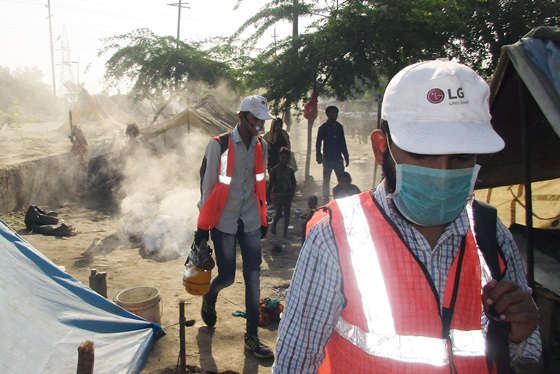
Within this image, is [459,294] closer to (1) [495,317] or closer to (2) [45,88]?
(1) [495,317]

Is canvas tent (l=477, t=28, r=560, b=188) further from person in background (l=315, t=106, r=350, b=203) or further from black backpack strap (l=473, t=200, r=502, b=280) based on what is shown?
person in background (l=315, t=106, r=350, b=203)

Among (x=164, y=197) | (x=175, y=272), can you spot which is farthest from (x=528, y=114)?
(x=164, y=197)

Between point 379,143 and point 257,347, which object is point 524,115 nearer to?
point 379,143

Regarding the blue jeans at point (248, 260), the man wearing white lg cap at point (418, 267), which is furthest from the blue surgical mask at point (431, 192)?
the blue jeans at point (248, 260)

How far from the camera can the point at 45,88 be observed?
189 ft

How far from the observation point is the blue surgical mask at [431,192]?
1213 millimetres

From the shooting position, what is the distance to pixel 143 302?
3850mm

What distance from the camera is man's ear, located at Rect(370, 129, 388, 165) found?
1322mm


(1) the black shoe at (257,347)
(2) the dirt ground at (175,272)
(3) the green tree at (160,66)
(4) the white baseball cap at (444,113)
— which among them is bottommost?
(2) the dirt ground at (175,272)

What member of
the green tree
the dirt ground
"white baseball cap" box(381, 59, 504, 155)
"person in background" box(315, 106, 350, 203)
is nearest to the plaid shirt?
"white baseball cap" box(381, 59, 504, 155)

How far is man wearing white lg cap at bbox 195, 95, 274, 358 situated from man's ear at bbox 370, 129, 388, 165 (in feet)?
7.52

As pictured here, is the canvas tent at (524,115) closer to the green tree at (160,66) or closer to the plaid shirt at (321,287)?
the plaid shirt at (321,287)

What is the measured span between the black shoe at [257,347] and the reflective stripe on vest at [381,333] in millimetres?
2641

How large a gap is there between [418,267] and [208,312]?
3.25 meters
